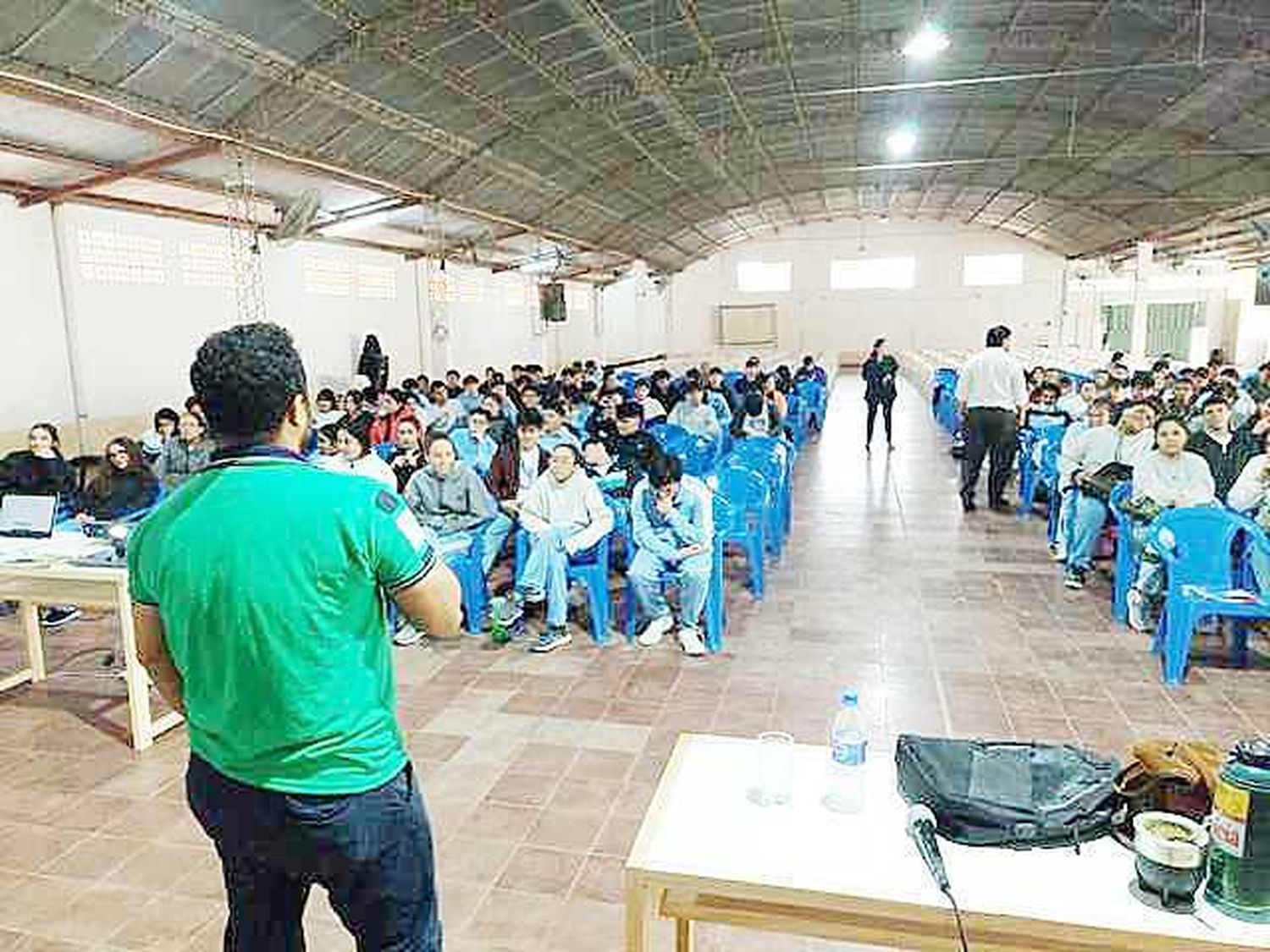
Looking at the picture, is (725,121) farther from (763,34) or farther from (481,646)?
Answer: (481,646)

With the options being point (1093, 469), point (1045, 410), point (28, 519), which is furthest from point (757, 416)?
point (28, 519)

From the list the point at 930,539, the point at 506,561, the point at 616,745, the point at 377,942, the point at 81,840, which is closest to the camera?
the point at 377,942

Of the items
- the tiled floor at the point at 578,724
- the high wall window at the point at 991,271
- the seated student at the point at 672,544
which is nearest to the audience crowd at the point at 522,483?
the seated student at the point at 672,544

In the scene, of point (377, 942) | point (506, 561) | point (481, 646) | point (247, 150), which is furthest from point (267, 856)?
point (247, 150)

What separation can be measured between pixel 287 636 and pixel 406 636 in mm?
3795

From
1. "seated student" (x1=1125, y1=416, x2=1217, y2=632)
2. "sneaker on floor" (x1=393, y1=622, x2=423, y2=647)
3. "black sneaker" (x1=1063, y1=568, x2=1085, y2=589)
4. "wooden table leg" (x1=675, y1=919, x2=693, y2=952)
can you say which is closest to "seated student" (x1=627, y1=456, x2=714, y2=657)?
"sneaker on floor" (x1=393, y1=622, x2=423, y2=647)

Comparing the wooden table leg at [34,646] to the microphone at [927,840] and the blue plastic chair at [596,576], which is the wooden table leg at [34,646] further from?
the microphone at [927,840]

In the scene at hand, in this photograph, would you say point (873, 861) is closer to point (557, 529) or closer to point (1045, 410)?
point (557, 529)

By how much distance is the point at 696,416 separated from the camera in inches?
324

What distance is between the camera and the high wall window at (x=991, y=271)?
88.7ft

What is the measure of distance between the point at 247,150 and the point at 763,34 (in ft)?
19.6

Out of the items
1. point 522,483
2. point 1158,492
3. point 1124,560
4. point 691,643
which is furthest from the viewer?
point 522,483

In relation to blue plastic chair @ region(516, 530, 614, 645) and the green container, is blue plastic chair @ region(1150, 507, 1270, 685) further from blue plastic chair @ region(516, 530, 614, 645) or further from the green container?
the green container

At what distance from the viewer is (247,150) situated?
27.0 feet
